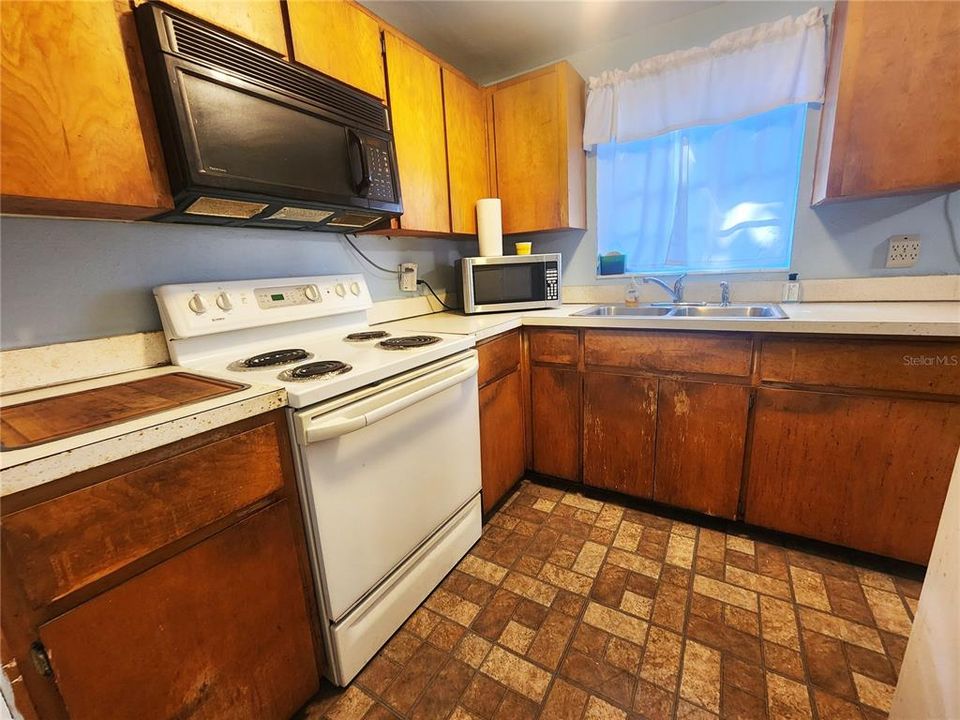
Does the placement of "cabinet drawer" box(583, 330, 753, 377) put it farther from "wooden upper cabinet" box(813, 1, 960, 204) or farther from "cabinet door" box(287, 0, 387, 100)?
"cabinet door" box(287, 0, 387, 100)

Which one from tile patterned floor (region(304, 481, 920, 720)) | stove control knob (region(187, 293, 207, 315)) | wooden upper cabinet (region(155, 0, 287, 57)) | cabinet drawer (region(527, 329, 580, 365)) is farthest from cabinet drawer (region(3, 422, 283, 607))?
cabinet drawer (region(527, 329, 580, 365))

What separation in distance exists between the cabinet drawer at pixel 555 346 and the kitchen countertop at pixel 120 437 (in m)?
1.24

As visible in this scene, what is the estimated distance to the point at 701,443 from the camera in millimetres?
1601

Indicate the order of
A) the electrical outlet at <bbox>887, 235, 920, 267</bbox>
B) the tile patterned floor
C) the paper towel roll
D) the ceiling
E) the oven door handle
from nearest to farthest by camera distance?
the oven door handle
the tile patterned floor
the electrical outlet at <bbox>887, 235, 920, 267</bbox>
the ceiling
the paper towel roll

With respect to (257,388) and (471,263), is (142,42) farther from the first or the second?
(471,263)

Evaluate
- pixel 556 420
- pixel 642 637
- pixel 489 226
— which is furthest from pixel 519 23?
pixel 642 637

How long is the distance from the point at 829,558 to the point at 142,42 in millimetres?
2581

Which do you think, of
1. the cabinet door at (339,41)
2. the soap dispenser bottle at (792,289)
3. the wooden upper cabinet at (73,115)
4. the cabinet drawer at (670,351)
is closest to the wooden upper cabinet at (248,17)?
the cabinet door at (339,41)

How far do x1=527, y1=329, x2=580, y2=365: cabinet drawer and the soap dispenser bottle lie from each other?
100cm

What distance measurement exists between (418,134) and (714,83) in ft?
4.63

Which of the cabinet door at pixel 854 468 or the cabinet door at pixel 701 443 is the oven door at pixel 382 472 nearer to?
the cabinet door at pixel 701 443

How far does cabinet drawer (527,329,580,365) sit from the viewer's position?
1.80 meters

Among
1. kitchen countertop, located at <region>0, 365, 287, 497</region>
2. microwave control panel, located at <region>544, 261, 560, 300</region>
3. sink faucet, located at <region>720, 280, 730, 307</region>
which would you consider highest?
microwave control panel, located at <region>544, 261, 560, 300</region>

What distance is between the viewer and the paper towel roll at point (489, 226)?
2.06m
